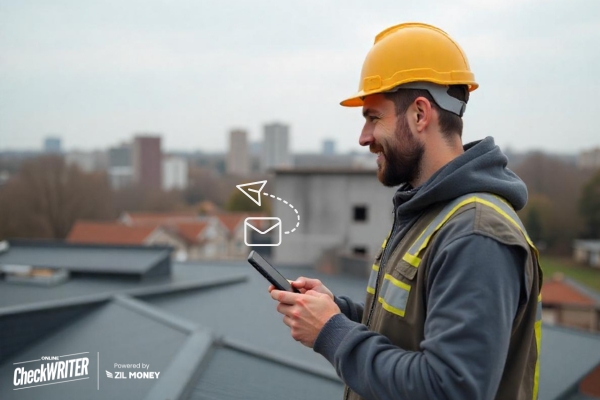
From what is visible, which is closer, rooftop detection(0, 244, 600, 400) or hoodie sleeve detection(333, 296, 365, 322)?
hoodie sleeve detection(333, 296, 365, 322)

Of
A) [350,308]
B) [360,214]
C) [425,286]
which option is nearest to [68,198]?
[360,214]

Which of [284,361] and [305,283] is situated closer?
[305,283]

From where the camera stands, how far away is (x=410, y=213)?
1.45 meters

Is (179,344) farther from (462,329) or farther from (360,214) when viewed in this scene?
(360,214)

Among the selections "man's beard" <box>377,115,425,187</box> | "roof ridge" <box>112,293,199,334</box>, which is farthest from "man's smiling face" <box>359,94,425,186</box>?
"roof ridge" <box>112,293,199,334</box>

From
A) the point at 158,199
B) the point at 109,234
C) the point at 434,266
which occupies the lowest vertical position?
the point at 109,234

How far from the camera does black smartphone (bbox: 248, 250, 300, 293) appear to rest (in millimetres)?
1459

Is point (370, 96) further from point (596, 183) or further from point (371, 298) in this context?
point (596, 183)

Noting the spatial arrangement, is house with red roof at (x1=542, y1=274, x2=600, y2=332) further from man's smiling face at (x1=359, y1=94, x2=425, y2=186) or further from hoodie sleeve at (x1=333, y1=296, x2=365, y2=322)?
man's smiling face at (x1=359, y1=94, x2=425, y2=186)

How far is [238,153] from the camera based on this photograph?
1025 cm

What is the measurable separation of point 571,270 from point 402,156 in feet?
108

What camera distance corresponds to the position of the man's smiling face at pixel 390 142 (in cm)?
141

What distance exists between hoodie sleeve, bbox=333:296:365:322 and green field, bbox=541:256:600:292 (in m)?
29.6

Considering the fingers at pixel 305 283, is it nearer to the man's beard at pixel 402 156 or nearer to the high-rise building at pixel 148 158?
the man's beard at pixel 402 156
